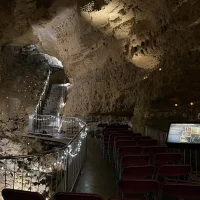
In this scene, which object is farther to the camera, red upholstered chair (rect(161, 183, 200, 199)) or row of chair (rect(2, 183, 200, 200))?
red upholstered chair (rect(161, 183, 200, 199))

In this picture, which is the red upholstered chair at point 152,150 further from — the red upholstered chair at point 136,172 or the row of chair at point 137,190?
the row of chair at point 137,190

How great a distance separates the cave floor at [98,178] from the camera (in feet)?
16.4

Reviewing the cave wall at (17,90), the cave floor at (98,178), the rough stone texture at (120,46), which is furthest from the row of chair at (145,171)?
the cave wall at (17,90)

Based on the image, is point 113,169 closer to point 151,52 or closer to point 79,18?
point 151,52

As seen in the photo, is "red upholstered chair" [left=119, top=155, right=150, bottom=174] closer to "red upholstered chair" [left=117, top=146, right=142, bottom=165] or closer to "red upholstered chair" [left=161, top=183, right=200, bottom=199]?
"red upholstered chair" [left=117, top=146, right=142, bottom=165]

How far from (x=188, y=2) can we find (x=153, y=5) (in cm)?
188

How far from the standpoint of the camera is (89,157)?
847 centimetres

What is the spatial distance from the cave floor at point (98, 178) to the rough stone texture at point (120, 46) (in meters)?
3.41

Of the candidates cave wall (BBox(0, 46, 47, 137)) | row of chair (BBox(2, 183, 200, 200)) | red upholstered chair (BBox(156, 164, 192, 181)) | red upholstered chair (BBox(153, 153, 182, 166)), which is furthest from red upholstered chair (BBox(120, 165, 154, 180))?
cave wall (BBox(0, 46, 47, 137))

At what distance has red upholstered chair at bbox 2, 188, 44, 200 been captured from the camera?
99.7 inches

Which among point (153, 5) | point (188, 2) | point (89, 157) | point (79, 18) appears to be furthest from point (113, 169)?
point (79, 18)

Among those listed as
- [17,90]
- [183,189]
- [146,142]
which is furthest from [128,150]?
[17,90]

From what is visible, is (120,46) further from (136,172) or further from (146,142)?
(136,172)

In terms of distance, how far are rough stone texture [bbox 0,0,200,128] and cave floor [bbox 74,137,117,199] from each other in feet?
11.2
